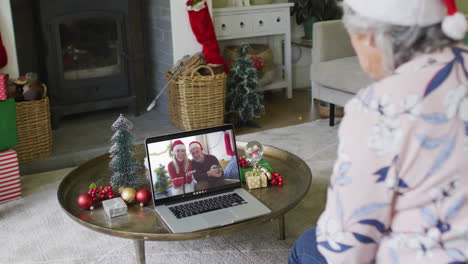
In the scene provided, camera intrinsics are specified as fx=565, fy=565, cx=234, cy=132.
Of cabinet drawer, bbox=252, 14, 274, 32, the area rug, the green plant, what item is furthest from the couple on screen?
the green plant

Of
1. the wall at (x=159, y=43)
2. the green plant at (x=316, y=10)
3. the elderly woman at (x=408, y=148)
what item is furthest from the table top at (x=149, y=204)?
the green plant at (x=316, y=10)

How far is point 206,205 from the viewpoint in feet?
6.26

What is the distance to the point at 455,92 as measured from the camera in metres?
0.96

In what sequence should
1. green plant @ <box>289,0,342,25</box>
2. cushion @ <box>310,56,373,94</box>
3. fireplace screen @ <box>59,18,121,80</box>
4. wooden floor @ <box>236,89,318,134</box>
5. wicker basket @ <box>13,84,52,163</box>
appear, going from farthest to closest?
green plant @ <box>289,0,342,25</box> → wooden floor @ <box>236,89,318,134</box> → fireplace screen @ <box>59,18,121,80</box> → cushion @ <box>310,56,373,94</box> → wicker basket @ <box>13,84,52,163</box>

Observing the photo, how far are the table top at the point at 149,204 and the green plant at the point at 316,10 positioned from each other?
2.38m


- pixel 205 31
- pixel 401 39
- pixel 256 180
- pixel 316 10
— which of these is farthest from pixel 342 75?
pixel 401 39

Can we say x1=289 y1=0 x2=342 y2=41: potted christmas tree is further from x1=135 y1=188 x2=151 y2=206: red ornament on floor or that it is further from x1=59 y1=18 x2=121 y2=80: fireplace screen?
x1=135 y1=188 x2=151 y2=206: red ornament on floor

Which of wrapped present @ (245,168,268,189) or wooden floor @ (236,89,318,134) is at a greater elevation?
wrapped present @ (245,168,268,189)

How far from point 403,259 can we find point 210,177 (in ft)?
3.55

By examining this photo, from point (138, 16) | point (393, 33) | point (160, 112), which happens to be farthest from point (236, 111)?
point (393, 33)

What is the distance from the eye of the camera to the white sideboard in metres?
4.03

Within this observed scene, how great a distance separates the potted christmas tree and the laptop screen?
275 cm

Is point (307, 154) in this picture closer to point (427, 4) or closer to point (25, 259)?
point (25, 259)

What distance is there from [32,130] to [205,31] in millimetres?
1284
